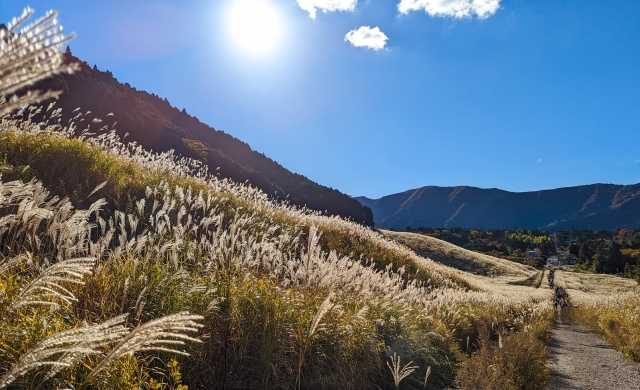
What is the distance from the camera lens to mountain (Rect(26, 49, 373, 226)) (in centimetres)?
4597

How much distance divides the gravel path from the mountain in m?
13.0

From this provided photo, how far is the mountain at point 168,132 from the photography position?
4597cm

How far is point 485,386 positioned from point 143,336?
16.7 feet

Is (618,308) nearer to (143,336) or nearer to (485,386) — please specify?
(485,386)

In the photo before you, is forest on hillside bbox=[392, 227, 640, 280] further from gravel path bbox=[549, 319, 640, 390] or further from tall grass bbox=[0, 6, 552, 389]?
tall grass bbox=[0, 6, 552, 389]

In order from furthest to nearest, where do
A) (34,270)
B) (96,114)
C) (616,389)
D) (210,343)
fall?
(96,114) → (616,389) → (34,270) → (210,343)

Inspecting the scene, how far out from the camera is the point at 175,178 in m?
11.3

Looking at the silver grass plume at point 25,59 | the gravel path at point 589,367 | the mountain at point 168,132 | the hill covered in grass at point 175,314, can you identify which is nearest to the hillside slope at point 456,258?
the mountain at point 168,132

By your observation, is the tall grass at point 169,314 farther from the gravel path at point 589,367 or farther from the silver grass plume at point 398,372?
the gravel path at point 589,367

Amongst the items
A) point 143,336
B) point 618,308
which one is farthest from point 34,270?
point 618,308

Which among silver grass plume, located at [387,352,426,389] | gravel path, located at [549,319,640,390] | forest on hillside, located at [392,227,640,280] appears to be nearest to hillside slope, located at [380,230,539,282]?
forest on hillside, located at [392,227,640,280]

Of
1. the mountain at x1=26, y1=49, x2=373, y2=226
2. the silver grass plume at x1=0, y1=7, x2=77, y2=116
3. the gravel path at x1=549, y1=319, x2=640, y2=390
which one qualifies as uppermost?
the mountain at x1=26, y1=49, x2=373, y2=226

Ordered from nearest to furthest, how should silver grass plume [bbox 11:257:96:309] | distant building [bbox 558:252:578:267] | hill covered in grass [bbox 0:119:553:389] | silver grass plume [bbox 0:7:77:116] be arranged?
1. silver grass plume [bbox 0:7:77:116]
2. silver grass plume [bbox 11:257:96:309]
3. hill covered in grass [bbox 0:119:553:389]
4. distant building [bbox 558:252:578:267]

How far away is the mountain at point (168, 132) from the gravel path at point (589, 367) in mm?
12993
